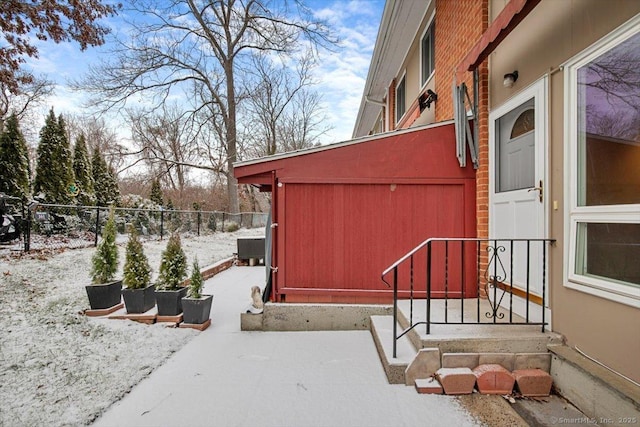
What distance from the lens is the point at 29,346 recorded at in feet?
10.6

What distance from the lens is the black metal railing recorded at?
9.27 ft

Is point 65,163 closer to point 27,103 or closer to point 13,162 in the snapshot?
point 13,162

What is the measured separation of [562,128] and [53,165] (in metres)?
12.6

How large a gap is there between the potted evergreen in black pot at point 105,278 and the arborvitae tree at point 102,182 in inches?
385

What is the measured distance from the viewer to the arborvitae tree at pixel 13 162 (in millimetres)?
8898

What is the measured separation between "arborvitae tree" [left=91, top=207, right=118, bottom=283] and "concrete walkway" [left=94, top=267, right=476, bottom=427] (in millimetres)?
1684

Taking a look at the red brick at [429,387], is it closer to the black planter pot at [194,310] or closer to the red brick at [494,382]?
the red brick at [494,382]

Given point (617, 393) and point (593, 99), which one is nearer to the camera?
point (617, 393)

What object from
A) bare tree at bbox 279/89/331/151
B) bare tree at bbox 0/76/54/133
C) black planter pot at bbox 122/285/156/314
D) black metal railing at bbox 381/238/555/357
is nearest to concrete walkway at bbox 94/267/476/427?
black metal railing at bbox 381/238/555/357

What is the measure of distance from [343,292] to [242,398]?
1.83m

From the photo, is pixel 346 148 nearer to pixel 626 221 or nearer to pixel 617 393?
pixel 626 221

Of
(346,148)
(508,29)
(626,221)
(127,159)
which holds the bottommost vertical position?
(626,221)

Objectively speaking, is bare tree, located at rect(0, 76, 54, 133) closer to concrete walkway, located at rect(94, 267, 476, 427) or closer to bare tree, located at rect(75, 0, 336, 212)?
bare tree, located at rect(75, 0, 336, 212)

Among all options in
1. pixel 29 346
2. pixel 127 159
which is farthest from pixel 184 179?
pixel 29 346
